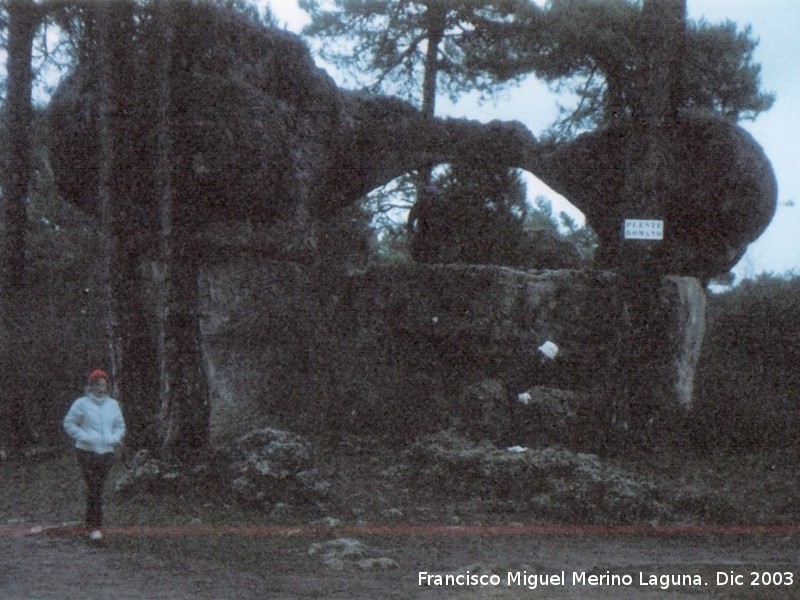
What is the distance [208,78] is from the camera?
1485cm

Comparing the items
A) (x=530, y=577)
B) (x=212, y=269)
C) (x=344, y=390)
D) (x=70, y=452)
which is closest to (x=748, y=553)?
(x=530, y=577)

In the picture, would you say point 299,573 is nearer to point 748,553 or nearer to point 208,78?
point 748,553

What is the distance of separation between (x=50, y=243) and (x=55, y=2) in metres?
9.88

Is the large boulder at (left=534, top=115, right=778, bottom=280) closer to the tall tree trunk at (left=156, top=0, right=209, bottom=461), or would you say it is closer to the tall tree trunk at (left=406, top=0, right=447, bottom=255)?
the tall tree trunk at (left=156, top=0, right=209, bottom=461)

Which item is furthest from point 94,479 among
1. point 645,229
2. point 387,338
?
point 645,229

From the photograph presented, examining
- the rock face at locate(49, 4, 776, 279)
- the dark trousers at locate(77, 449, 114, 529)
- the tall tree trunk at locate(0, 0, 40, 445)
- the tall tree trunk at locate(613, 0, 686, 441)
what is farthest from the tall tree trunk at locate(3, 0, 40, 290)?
the tall tree trunk at locate(613, 0, 686, 441)

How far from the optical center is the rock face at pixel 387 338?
15.4 m

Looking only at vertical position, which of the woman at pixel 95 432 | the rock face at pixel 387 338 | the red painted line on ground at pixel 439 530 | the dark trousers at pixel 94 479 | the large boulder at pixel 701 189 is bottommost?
the red painted line on ground at pixel 439 530

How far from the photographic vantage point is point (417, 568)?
29.4 feet

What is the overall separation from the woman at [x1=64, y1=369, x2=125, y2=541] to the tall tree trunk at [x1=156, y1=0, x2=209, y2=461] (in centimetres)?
165

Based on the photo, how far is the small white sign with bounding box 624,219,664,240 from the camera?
563 inches

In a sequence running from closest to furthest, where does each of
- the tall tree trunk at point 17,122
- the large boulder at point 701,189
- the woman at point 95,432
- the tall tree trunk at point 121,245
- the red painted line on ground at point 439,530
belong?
the red painted line on ground at point 439,530
the woman at point 95,432
the tall tree trunk at point 121,245
the large boulder at point 701,189
the tall tree trunk at point 17,122

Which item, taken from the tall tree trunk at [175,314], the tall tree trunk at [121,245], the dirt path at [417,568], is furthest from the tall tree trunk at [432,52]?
the dirt path at [417,568]

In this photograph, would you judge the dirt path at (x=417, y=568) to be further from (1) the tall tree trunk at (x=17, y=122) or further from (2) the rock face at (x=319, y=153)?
(1) the tall tree trunk at (x=17, y=122)
